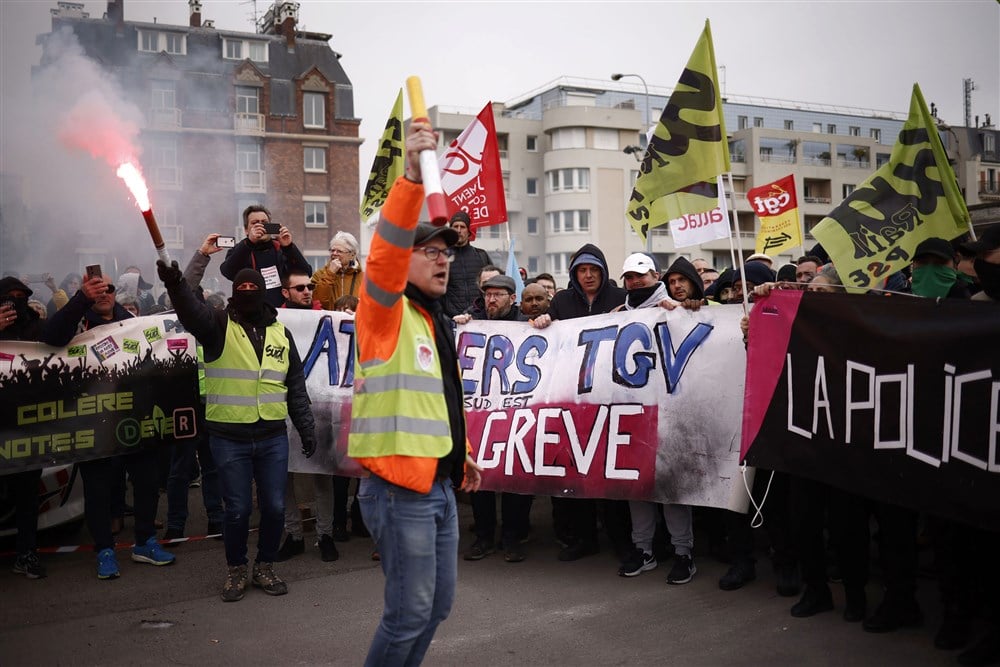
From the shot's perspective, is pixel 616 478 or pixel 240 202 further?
pixel 240 202

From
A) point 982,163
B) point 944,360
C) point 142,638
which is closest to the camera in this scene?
point 944,360

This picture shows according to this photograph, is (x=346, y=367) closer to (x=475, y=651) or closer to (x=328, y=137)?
(x=475, y=651)

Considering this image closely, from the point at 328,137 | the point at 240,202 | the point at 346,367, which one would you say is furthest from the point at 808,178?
the point at 346,367

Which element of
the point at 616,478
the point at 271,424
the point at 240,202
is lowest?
the point at 616,478

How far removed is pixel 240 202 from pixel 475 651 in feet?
131

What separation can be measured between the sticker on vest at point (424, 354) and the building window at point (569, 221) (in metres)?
58.0

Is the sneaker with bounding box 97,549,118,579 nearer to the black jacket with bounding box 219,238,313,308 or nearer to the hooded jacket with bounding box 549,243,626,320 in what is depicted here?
the black jacket with bounding box 219,238,313,308

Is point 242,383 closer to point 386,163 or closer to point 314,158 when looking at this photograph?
point 386,163

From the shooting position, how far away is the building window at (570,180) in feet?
202

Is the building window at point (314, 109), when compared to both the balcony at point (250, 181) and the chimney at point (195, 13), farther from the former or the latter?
the chimney at point (195, 13)

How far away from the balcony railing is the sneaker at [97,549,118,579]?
34008mm

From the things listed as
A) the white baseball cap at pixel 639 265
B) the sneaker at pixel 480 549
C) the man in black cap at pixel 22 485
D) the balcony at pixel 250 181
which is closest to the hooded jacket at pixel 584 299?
the white baseball cap at pixel 639 265

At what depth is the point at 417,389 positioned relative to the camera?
A: 3.86m

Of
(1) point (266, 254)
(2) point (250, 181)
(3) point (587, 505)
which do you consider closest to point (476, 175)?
(1) point (266, 254)
